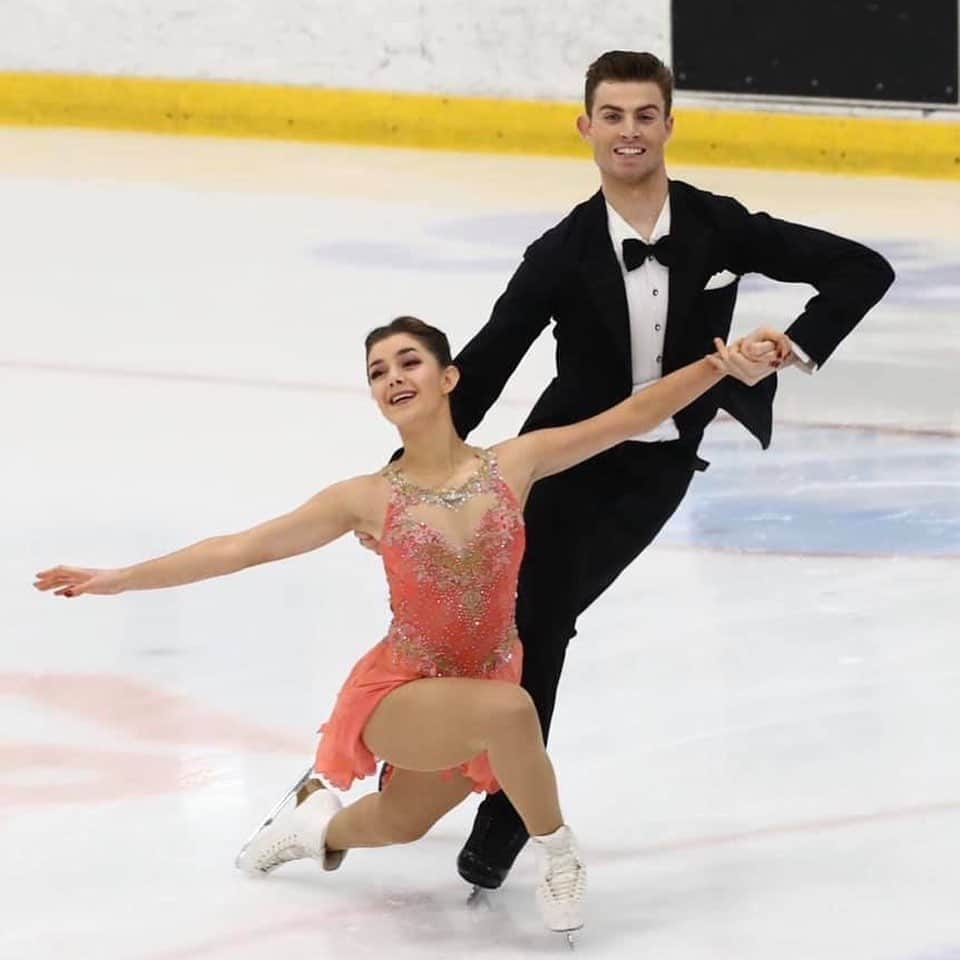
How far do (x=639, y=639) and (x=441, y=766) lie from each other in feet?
4.44

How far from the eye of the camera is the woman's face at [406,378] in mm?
3256

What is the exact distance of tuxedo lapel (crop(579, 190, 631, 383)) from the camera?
11.2 ft

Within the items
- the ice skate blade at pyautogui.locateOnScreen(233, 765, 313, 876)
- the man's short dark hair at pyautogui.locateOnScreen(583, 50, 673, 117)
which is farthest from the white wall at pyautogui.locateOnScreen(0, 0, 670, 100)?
the ice skate blade at pyautogui.locateOnScreen(233, 765, 313, 876)

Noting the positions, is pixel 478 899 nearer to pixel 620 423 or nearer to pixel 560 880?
pixel 560 880

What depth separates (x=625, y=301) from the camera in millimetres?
3426

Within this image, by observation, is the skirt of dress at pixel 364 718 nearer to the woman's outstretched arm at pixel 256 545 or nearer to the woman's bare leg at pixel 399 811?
the woman's bare leg at pixel 399 811

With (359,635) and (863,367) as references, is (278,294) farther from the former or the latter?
(359,635)

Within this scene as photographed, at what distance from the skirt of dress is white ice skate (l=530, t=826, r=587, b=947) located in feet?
0.41

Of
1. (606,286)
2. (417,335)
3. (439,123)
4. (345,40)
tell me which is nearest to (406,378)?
(417,335)

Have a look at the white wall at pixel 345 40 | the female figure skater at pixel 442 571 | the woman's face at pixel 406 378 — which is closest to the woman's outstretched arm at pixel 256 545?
the female figure skater at pixel 442 571

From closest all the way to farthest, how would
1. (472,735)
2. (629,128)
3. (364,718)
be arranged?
(472,735)
(364,718)
(629,128)

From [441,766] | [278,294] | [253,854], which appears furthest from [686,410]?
[278,294]

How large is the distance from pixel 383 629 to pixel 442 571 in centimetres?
135

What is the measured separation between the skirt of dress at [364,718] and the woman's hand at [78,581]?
33cm
